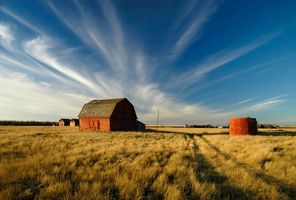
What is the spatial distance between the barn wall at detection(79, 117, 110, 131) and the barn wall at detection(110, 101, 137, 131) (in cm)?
115

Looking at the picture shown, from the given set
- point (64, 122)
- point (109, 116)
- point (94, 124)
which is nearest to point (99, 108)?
point (94, 124)

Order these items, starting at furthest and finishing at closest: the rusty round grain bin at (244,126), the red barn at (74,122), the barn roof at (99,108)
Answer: the red barn at (74,122), the barn roof at (99,108), the rusty round grain bin at (244,126)

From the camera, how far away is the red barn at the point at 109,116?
3831 cm

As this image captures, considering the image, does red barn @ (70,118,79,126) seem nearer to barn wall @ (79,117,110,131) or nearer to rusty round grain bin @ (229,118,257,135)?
barn wall @ (79,117,110,131)

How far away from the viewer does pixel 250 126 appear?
1199 inches

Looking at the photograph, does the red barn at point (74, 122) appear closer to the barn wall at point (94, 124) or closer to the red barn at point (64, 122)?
the red barn at point (64, 122)

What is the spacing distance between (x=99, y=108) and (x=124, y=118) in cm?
544

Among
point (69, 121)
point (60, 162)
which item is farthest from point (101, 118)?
point (69, 121)

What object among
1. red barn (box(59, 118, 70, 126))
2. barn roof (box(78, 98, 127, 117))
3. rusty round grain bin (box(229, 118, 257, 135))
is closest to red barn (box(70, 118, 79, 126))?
red barn (box(59, 118, 70, 126))

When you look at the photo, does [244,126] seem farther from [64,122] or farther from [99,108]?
[64,122]

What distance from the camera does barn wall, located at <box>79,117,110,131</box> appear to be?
38.0 m

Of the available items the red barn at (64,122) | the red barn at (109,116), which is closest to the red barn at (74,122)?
the red barn at (64,122)

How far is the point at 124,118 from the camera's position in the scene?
41156 mm

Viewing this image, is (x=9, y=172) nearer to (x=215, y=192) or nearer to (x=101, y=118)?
(x=215, y=192)
